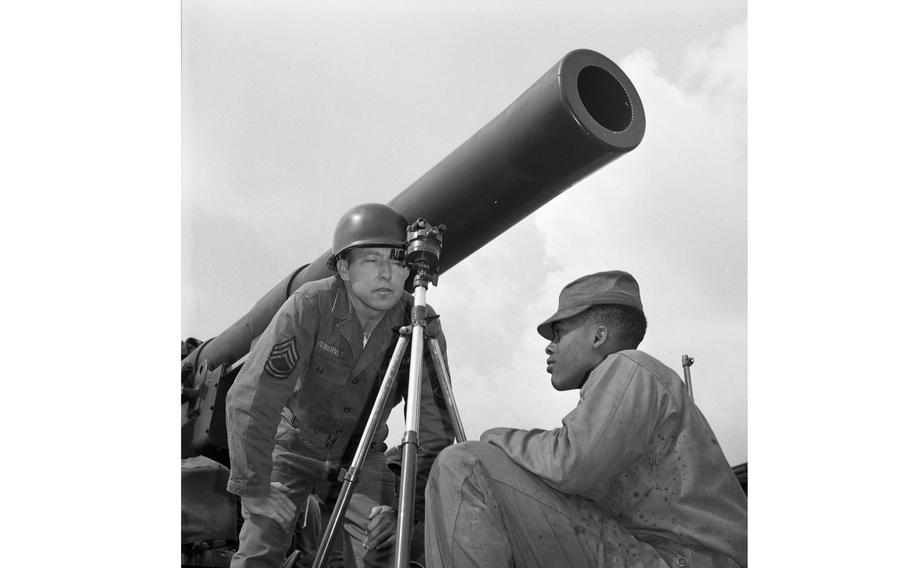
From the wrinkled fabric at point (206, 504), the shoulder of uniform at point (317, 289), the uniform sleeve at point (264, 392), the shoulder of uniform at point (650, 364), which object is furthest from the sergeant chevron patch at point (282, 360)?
the shoulder of uniform at point (650, 364)

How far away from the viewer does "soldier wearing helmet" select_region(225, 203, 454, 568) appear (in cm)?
338

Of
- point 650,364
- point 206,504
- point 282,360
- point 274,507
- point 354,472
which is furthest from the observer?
point 206,504

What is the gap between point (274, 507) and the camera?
3.41 m

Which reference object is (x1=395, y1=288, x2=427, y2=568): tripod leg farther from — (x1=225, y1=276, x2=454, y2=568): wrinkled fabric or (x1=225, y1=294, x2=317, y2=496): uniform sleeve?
(x1=225, y1=294, x2=317, y2=496): uniform sleeve

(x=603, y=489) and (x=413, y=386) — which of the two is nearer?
(x=603, y=489)

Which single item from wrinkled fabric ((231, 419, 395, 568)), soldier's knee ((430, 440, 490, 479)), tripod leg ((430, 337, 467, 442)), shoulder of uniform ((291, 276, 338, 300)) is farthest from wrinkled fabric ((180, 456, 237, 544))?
soldier's knee ((430, 440, 490, 479))

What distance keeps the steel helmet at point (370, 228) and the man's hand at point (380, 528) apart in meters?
0.88

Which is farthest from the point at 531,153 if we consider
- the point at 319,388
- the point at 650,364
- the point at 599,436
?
the point at 319,388

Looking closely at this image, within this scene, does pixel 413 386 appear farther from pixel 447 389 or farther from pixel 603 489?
pixel 603 489

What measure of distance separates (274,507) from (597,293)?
1319 mm

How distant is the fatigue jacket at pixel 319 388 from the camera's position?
3.41 meters

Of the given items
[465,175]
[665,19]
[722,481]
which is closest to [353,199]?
[465,175]

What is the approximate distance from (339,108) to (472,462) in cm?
152

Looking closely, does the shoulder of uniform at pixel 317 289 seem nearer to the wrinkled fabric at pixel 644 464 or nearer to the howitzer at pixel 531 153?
the howitzer at pixel 531 153
